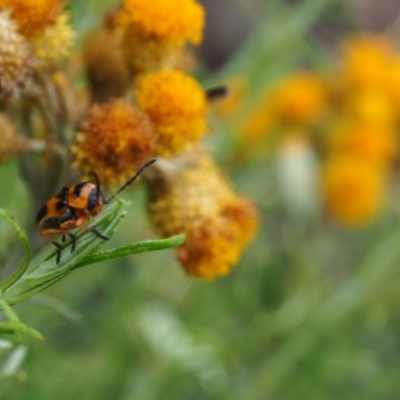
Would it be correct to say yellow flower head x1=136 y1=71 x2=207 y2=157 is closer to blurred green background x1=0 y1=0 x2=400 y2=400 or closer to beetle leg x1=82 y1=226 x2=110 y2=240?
beetle leg x1=82 y1=226 x2=110 y2=240

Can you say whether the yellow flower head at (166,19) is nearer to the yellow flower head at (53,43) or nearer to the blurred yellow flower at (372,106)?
the yellow flower head at (53,43)

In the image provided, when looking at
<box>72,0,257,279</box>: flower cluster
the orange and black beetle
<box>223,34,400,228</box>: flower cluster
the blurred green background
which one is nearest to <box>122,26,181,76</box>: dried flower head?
<box>72,0,257,279</box>: flower cluster

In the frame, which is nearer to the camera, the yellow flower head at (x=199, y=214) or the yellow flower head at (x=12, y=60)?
the yellow flower head at (x=12, y=60)

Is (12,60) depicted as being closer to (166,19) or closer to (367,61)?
(166,19)

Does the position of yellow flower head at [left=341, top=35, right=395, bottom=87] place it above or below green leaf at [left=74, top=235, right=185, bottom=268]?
below

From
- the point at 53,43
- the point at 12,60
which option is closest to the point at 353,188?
the point at 53,43

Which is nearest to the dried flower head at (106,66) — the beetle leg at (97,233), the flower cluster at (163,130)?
the flower cluster at (163,130)
